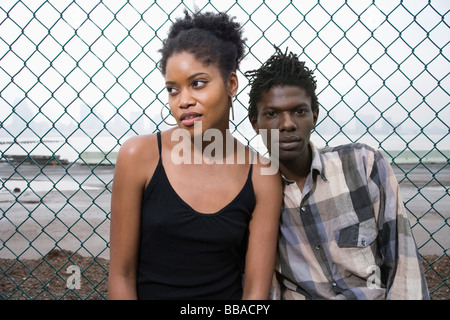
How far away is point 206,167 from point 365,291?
0.92 m

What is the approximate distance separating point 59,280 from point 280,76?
2.45 meters

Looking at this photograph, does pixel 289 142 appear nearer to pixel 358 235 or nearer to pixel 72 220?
pixel 358 235

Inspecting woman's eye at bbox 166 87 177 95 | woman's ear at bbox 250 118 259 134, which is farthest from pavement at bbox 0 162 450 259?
woman's ear at bbox 250 118 259 134

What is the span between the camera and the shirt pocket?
160 centimetres

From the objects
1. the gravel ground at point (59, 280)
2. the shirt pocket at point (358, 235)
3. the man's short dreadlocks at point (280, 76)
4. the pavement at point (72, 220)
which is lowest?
the gravel ground at point (59, 280)

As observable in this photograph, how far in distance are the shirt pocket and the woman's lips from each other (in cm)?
85

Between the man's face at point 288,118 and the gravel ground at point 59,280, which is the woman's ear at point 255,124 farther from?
the gravel ground at point 59,280

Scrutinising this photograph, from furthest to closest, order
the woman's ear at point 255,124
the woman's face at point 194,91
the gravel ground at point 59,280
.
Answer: the gravel ground at point 59,280, the woman's ear at point 255,124, the woman's face at point 194,91

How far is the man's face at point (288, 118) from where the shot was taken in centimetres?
166

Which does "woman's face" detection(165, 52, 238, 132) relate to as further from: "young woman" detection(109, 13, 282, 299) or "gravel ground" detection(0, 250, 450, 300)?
"gravel ground" detection(0, 250, 450, 300)

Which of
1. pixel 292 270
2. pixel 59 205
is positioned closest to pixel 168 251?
pixel 292 270

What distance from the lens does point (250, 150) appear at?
1744 mm

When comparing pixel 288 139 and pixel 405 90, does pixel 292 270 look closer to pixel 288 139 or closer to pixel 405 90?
pixel 288 139

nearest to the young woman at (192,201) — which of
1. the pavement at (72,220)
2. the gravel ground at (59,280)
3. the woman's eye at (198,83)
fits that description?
the woman's eye at (198,83)
